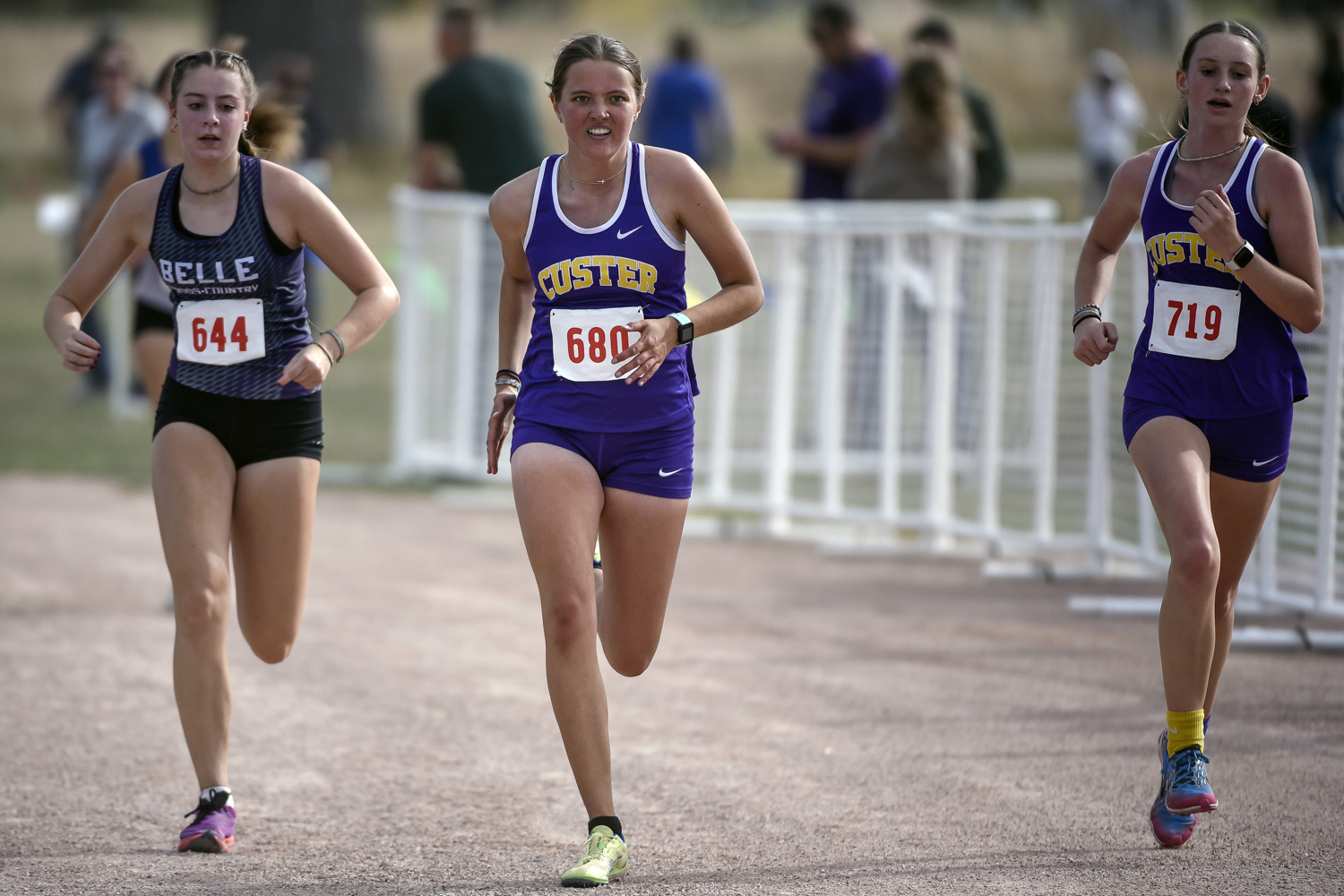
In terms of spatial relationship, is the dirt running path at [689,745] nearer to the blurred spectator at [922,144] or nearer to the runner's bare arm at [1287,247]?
the runner's bare arm at [1287,247]

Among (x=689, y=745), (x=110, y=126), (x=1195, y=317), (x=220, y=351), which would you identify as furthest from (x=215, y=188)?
(x=110, y=126)

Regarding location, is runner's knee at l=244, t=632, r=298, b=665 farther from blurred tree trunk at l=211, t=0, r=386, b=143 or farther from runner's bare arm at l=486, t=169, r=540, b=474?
blurred tree trunk at l=211, t=0, r=386, b=143

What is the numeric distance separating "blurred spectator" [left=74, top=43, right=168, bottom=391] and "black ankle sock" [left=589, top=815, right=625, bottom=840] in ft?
26.4

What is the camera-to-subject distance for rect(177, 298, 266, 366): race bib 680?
471 cm

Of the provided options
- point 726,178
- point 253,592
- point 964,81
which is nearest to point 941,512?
point 964,81

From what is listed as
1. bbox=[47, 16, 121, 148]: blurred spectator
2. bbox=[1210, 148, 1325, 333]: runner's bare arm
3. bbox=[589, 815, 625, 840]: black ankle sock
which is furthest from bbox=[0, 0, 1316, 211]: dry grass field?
bbox=[589, 815, 625, 840]: black ankle sock

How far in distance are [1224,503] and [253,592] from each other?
9.11 feet

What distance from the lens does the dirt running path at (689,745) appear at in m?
4.45

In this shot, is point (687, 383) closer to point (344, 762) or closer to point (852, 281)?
point (344, 762)

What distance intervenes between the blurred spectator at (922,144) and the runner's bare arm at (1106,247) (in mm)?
5285

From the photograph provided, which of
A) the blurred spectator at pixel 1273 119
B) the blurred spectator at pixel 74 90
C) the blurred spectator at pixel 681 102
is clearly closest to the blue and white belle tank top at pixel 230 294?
the blurred spectator at pixel 1273 119

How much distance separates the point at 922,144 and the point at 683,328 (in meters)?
6.40

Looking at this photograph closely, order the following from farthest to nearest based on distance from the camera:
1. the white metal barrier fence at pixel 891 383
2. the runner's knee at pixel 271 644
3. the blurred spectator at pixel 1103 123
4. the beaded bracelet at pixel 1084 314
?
the blurred spectator at pixel 1103 123
the white metal barrier fence at pixel 891 383
the runner's knee at pixel 271 644
the beaded bracelet at pixel 1084 314

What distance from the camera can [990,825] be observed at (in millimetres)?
4766
